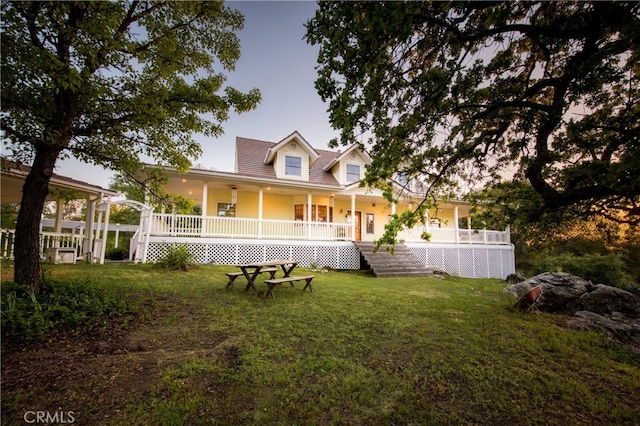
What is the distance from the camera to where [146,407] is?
2.37 meters

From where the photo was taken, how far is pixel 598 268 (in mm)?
11461

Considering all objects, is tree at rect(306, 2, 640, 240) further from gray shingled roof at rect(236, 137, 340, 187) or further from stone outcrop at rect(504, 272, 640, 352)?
gray shingled roof at rect(236, 137, 340, 187)

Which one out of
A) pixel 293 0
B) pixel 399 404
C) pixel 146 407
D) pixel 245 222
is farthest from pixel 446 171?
pixel 245 222

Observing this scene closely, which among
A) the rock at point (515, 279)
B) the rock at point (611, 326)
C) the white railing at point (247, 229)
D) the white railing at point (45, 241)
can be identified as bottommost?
the rock at point (515, 279)

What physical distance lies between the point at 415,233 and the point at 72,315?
50.3ft

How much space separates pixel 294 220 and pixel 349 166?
210 inches

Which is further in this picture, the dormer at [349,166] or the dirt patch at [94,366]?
the dormer at [349,166]

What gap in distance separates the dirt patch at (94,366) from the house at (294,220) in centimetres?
809

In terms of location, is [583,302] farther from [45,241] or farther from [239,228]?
[45,241]

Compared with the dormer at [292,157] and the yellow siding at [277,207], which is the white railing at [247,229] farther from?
the dormer at [292,157]

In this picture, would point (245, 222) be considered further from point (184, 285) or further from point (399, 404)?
point (399, 404)

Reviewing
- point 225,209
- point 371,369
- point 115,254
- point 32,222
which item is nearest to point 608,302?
point 371,369

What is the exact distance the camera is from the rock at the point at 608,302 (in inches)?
255

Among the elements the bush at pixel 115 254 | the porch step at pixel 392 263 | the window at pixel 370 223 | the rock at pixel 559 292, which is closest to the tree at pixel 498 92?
the rock at pixel 559 292
